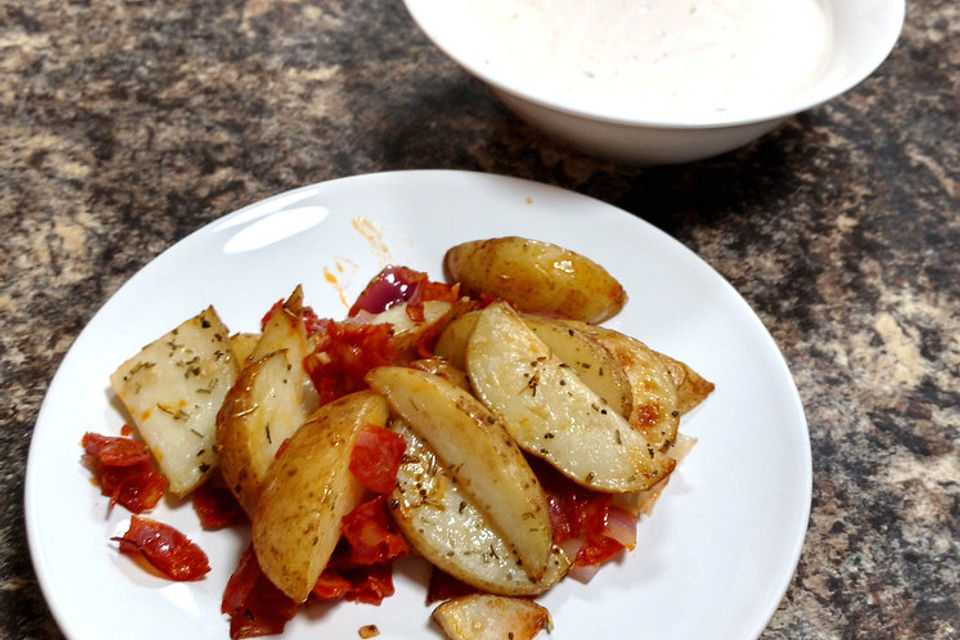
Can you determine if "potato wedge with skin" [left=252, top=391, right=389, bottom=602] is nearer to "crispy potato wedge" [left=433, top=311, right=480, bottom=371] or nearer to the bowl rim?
"crispy potato wedge" [left=433, top=311, right=480, bottom=371]

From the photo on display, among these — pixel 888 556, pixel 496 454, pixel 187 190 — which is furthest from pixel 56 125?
pixel 888 556

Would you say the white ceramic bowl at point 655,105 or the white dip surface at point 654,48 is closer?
the white ceramic bowl at point 655,105

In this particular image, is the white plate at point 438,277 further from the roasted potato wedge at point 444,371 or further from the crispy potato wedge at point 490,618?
the roasted potato wedge at point 444,371

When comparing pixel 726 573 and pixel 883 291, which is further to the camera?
pixel 883 291

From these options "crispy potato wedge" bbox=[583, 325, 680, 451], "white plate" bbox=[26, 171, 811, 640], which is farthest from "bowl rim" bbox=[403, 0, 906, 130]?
"crispy potato wedge" bbox=[583, 325, 680, 451]

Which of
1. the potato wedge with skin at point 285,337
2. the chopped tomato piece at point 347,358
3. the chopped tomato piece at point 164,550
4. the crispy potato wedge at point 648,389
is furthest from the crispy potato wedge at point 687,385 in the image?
the chopped tomato piece at point 164,550

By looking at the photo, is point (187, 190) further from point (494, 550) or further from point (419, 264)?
point (494, 550)
